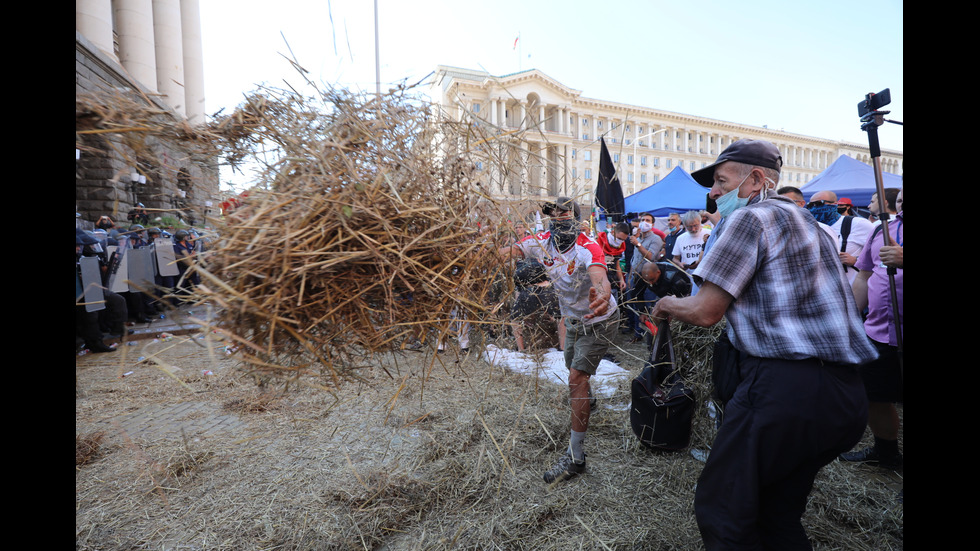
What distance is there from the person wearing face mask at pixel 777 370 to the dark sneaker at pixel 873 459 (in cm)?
222

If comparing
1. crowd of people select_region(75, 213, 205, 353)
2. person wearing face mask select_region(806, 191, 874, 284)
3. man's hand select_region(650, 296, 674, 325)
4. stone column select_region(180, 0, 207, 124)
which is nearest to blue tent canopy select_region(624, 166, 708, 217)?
person wearing face mask select_region(806, 191, 874, 284)

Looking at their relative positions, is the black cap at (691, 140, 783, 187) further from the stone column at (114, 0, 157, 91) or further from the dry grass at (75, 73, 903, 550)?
the stone column at (114, 0, 157, 91)

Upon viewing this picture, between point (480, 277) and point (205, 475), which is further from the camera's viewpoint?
point (205, 475)

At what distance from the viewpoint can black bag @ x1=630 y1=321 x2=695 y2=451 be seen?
9.98ft

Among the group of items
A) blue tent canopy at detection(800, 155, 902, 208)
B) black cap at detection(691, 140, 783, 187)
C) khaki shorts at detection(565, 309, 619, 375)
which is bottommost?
khaki shorts at detection(565, 309, 619, 375)

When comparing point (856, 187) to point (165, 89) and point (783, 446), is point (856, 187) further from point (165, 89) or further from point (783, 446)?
point (165, 89)

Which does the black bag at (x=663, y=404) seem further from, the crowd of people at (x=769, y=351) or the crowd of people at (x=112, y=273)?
the crowd of people at (x=112, y=273)

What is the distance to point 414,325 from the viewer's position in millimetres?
1800

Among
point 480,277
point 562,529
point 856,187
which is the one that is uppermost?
point 856,187

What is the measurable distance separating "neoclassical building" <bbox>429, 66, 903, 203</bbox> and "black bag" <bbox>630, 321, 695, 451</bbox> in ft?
4.63

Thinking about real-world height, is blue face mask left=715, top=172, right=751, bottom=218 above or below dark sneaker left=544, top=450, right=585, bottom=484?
above

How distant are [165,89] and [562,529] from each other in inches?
965
